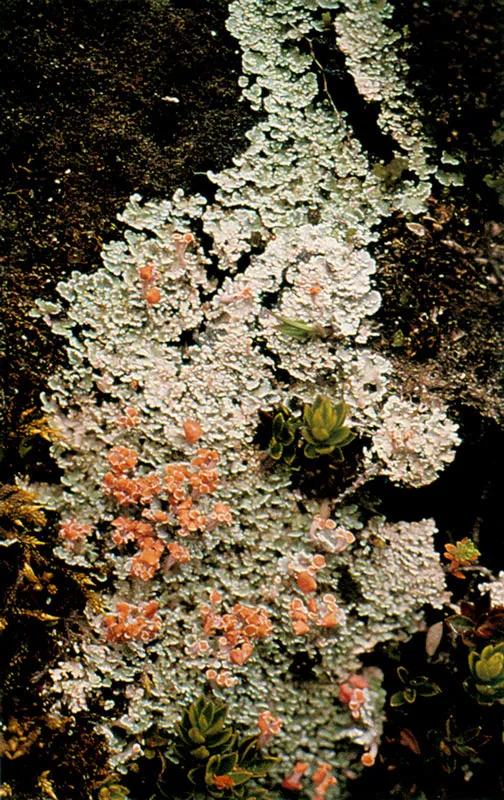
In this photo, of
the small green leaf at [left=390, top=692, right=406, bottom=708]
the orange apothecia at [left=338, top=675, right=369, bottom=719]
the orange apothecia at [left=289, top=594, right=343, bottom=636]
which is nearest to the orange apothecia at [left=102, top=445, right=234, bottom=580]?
the orange apothecia at [left=289, top=594, right=343, bottom=636]

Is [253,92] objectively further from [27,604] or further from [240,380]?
[27,604]

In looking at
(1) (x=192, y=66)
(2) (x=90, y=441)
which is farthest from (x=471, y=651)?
(1) (x=192, y=66)

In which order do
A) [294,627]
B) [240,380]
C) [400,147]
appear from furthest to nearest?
[400,147] < [240,380] < [294,627]

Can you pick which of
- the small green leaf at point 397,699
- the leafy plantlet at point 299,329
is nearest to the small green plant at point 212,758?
the small green leaf at point 397,699

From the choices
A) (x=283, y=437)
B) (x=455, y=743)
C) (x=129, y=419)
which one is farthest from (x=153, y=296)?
(x=455, y=743)

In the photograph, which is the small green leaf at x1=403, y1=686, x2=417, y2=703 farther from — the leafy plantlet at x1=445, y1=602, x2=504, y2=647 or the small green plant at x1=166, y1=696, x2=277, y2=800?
the small green plant at x1=166, y1=696, x2=277, y2=800

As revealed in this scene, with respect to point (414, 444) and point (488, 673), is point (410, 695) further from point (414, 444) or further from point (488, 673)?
point (414, 444)
